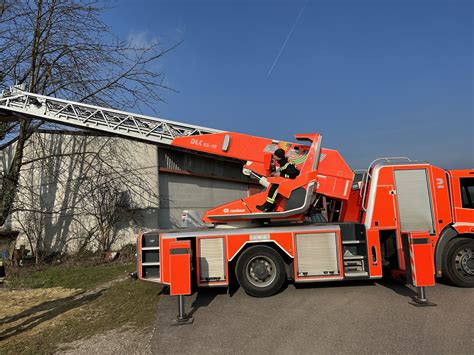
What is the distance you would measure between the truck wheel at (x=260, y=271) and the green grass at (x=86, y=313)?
180 centimetres

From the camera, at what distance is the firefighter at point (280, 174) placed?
7332 mm

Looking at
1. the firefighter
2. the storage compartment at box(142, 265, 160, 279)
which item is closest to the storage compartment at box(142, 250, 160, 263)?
the storage compartment at box(142, 265, 160, 279)

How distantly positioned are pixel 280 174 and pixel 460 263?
3.95 meters

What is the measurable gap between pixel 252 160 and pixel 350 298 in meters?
3.46

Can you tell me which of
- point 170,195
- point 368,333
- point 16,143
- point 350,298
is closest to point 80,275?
point 170,195

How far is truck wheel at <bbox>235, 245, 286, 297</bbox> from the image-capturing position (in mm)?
6902

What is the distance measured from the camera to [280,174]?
7547 millimetres

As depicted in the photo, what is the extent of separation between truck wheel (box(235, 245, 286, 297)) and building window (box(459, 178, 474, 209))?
13.0 feet

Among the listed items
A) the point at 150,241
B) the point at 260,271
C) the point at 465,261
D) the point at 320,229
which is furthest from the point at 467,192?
the point at 150,241

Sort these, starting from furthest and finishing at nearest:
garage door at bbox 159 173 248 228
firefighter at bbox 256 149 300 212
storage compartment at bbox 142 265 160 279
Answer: garage door at bbox 159 173 248 228
firefighter at bbox 256 149 300 212
storage compartment at bbox 142 265 160 279

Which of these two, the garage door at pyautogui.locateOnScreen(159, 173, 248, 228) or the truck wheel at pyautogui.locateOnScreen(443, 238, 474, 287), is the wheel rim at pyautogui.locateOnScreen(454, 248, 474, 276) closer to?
the truck wheel at pyautogui.locateOnScreen(443, 238, 474, 287)

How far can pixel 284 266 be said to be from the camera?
7.00 m

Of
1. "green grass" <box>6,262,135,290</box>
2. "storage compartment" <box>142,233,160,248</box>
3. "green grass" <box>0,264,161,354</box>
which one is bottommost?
"green grass" <box>0,264,161,354</box>

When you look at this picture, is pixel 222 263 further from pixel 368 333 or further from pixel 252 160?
pixel 368 333
